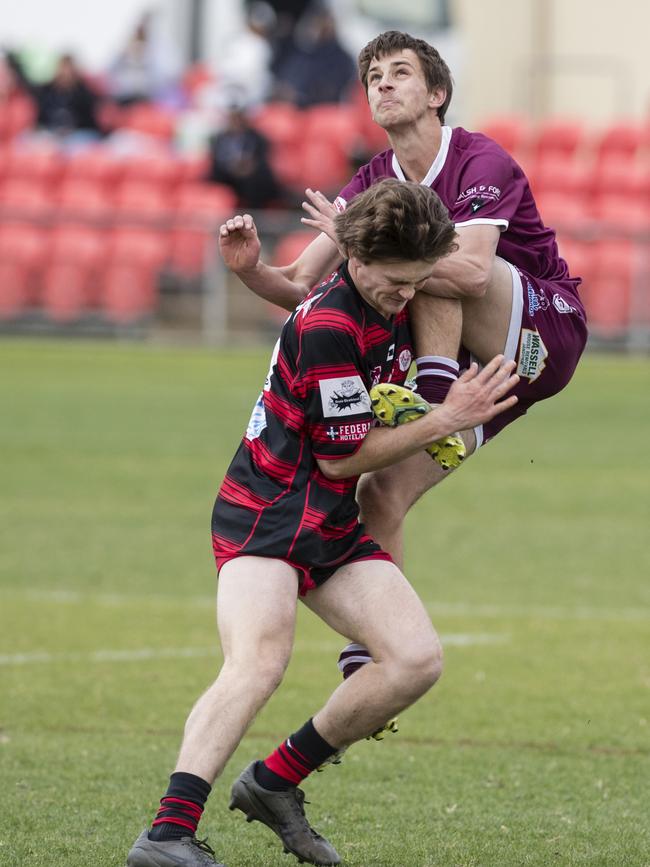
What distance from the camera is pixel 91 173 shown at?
2427 centimetres

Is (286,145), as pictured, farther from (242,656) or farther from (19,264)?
(242,656)

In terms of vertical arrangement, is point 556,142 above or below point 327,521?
below

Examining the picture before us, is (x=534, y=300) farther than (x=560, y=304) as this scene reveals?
No

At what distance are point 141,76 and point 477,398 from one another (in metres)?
22.3

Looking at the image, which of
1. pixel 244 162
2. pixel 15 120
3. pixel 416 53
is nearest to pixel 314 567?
pixel 416 53

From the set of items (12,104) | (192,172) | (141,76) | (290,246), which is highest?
(141,76)

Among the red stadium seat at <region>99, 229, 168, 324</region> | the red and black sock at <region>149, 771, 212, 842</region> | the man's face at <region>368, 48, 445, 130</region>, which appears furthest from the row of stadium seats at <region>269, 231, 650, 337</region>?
the red and black sock at <region>149, 771, 212, 842</region>

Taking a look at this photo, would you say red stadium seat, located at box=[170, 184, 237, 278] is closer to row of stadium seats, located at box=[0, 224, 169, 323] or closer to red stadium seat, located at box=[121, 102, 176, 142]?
row of stadium seats, located at box=[0, 224, 169, 323]

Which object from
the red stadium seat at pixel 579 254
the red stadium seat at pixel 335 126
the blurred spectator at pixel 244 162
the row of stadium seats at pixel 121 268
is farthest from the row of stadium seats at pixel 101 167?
the red stadium seat at pixel 579 254

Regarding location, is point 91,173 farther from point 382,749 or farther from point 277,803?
point 277,803

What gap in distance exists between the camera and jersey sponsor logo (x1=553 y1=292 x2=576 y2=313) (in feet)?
21.5

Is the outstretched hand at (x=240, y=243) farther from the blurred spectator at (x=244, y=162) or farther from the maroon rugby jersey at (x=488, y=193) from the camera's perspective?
the blurred spectator at (x=244, y=162)

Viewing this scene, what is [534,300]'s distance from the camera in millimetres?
6449

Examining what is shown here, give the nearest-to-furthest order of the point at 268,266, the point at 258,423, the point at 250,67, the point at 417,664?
the point at 417,664, the point at 258,423, the point at 268,266, the point at 250,67
